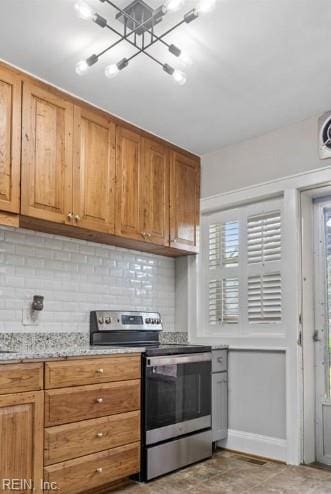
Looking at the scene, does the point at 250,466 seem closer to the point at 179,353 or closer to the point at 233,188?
the point at 179,353

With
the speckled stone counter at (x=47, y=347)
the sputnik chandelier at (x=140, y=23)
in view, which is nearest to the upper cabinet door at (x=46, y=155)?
the sputnik chandelier at (x=140, y=23)

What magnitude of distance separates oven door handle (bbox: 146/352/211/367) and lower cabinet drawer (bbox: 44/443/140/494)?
0.51 meters

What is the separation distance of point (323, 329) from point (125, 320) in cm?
150

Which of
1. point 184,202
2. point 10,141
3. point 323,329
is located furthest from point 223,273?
point 10,141

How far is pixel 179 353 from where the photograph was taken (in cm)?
322

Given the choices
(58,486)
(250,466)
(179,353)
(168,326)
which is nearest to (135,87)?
(179,353)

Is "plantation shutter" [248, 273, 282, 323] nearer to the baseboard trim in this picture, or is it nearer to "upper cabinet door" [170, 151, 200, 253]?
"upper cabinet door" [170, 151, 200, 253]

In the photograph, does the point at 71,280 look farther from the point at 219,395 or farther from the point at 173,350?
the point at 219,395

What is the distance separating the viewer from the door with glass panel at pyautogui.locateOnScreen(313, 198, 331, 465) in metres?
3.31

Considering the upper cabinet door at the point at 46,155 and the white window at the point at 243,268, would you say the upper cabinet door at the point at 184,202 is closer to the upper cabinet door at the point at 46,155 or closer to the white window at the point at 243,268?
the white window at the point at 243,268

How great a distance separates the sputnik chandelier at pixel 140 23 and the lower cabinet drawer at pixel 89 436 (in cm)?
195

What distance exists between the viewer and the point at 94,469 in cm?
261

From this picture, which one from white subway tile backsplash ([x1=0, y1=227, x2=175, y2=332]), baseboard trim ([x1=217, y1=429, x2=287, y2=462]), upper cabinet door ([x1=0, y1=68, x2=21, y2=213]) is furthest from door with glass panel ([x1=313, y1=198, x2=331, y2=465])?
upper cabinet door ([x1=0, y1=68, x2=21, y2=213])

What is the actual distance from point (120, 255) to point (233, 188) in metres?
1.10
